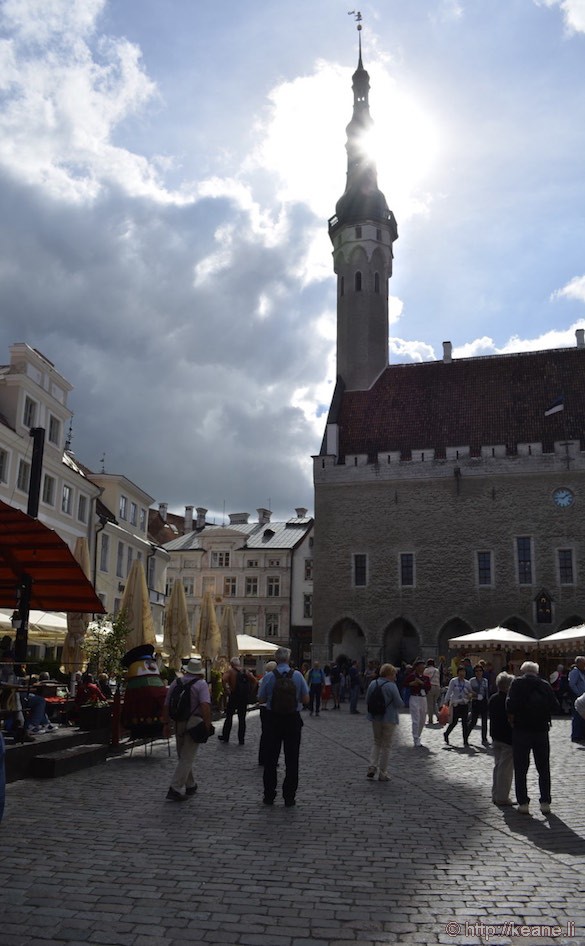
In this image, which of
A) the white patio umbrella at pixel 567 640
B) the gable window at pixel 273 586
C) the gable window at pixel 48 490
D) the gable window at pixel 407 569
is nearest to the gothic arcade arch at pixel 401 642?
the gable window at pixel 407 569

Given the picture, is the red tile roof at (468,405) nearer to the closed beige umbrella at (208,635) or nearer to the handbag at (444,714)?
the closed beige umbrella at (208,635)

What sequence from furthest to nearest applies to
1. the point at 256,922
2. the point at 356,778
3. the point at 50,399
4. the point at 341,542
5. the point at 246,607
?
the point at 246,607 → the point at 341,542 → the point at 50,399 → the point at 356,778 → the point at 256,922

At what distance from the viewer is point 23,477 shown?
2711cm

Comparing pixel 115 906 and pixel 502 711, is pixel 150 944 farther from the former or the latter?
pixel 502 711

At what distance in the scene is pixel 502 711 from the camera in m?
9.31

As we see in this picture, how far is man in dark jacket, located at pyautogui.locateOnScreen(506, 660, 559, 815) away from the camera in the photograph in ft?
28.8

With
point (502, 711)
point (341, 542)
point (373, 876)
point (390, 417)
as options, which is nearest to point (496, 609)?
point (341, 542)

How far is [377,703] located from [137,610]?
7.61m

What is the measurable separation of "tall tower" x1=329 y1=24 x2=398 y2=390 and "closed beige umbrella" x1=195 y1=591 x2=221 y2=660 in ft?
76.6

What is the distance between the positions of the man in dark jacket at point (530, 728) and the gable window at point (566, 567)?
98.6 ft

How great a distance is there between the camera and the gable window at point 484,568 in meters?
38.4

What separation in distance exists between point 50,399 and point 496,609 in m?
22.3

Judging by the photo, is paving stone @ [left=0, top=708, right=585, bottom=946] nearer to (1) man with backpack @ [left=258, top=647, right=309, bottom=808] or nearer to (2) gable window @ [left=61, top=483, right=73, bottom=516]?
(1) man with backpack @ [left=258, top=647, right=309, bottom=808]

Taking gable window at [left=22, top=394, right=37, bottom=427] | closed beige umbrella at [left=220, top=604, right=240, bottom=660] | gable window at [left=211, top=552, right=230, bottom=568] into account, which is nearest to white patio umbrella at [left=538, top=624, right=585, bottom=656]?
closed beige umbrella at [left=220, top=604, right=240, bottom=660]
